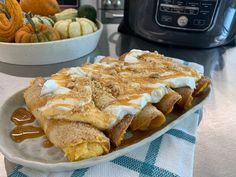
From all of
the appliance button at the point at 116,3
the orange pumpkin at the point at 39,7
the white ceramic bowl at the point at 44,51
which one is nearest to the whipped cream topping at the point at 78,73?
the white ceramic bowl at the point at 44,51

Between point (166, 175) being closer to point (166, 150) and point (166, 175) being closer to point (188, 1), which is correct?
point (166, 150)

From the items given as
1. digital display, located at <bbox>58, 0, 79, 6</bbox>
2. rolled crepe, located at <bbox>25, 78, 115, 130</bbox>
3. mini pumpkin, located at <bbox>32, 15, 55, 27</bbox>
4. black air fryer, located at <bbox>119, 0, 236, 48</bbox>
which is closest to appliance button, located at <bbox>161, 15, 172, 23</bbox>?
black air fryer, located at <bbox>119, 0, 236, 48</bbox>

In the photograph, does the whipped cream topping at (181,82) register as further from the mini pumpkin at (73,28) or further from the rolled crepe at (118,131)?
the mini pumpkin at (73,28)

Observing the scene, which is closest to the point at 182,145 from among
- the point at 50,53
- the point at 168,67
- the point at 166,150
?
the point at 166,150

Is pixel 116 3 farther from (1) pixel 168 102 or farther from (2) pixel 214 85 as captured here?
(1) pixel 168 102

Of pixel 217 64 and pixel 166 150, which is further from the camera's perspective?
pixel 217 64

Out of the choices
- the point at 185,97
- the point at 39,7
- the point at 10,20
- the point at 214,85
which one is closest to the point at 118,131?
the point at 185,97
